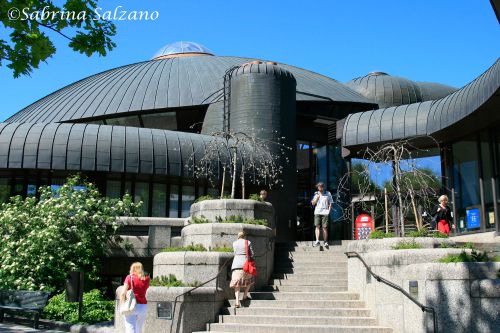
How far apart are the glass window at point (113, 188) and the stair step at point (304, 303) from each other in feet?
38.6

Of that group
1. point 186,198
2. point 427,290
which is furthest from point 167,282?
point 186,198

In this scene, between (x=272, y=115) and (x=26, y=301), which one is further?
(x=272, y=115)

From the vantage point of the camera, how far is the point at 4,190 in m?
23.6

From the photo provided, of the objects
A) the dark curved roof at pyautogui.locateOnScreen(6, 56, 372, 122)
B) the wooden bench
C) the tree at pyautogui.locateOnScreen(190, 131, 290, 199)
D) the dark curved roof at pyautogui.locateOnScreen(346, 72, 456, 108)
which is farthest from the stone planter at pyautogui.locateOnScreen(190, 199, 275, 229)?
the dark curved roof at pyautogui.locateOnScreen(346, 72, 456, 108)

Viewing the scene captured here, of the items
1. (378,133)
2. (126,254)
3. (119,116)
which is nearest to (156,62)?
(119,116)

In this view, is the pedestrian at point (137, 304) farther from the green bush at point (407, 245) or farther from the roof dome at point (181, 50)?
the roof dome at point (181, 50)

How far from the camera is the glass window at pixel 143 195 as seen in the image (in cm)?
2465

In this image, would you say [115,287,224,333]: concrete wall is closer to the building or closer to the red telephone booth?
the building

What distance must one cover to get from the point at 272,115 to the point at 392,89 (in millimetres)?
15856

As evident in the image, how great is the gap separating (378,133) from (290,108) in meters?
3.95

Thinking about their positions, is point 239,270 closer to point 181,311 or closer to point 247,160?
point 181,311

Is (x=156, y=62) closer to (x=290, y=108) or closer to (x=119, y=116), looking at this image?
(x=119, y=116)

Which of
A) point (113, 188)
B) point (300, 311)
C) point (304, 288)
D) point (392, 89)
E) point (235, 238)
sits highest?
point (392, 89)

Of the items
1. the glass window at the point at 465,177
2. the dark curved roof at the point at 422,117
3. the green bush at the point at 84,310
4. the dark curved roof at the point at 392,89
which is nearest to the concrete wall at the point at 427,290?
the green bush at the point at 84,310
